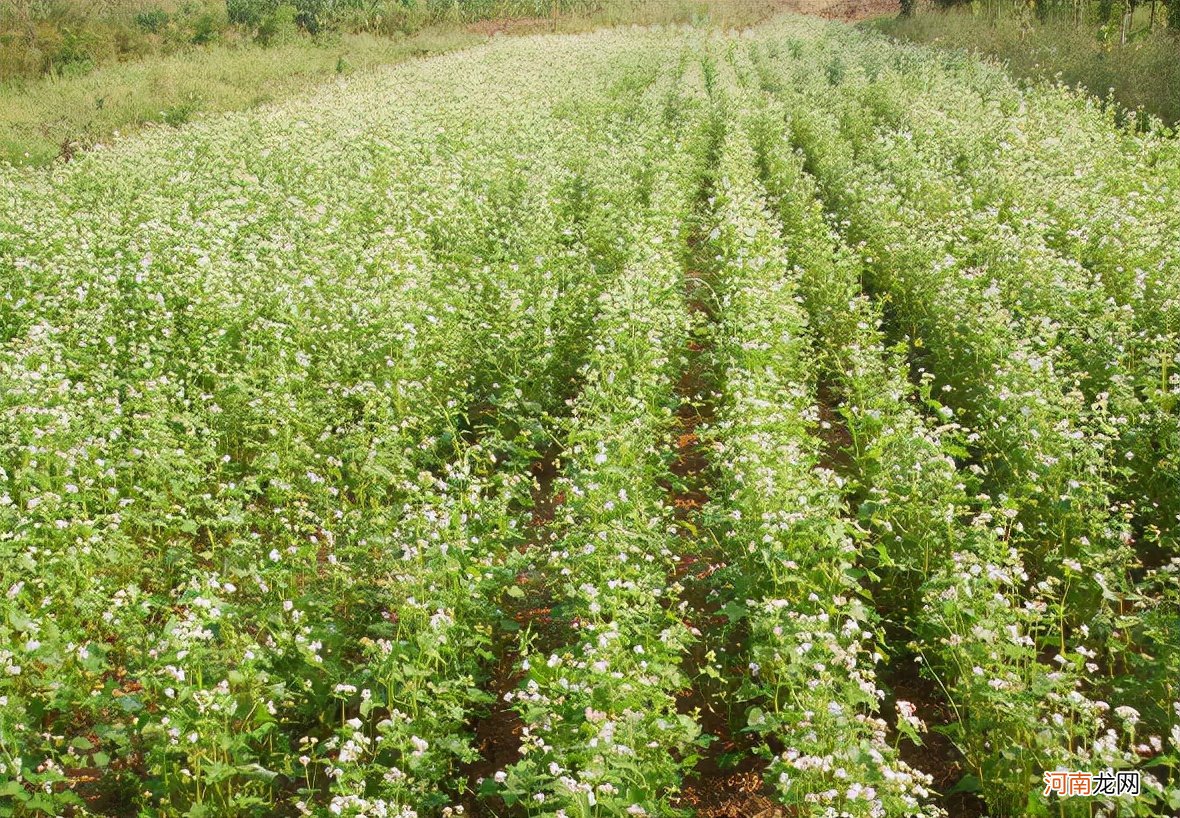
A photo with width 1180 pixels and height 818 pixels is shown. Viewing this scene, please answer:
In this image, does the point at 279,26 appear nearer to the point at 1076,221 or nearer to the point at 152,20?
the point at 152,20

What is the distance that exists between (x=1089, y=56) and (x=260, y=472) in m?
22.4

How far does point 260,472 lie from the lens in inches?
283

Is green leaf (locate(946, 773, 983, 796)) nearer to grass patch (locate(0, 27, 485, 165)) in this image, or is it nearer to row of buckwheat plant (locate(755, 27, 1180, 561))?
row of buckwheat plant (locate(755, 27, 1180, 561))

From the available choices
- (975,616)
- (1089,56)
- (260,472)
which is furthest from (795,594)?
(1089,56)

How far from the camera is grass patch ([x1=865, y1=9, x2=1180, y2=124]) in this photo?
62.6ft

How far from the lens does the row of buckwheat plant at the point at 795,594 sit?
4.21m

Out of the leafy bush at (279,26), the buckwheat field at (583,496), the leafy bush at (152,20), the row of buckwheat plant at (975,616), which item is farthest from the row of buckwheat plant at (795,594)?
the leafy bush at (152,20)

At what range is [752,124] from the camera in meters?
19.0

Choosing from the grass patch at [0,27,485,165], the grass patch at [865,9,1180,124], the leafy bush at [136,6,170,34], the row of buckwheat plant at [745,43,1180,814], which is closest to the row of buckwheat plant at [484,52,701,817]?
the row of buckwheat plant at [745,43,1180,814]

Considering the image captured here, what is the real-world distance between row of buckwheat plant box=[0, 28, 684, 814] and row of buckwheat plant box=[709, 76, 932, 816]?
149cm

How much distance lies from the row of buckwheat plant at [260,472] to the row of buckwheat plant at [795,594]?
149 centimetres

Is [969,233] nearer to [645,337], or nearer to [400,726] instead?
[645,337]

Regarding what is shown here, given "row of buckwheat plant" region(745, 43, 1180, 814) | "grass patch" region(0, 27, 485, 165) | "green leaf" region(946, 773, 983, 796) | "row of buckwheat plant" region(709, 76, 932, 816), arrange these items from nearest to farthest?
"row of buckwheat plant" region(709, 76, 932, 816) → "row of buckwheat plant" region(745, 43, 1180, 814) → "green leaf" region(946, 773, 983, 796) → "grass patch" region(0, 27, 485, 165)

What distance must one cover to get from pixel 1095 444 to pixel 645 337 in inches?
146
